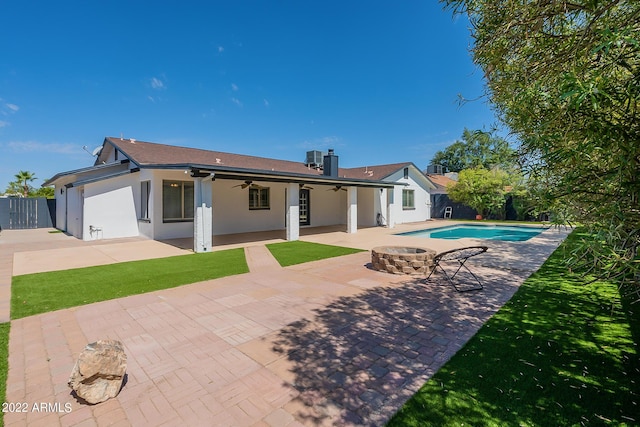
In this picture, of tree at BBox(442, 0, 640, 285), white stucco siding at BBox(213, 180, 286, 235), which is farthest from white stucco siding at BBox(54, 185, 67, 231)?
tree at BBox(442, 0, 640, 285)

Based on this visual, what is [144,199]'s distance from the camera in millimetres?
14242

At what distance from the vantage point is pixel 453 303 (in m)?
5.60

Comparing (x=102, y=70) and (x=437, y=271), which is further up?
(x=102, y=70)

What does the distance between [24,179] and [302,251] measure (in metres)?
36.3

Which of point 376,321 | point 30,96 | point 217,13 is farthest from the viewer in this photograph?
point 30,96

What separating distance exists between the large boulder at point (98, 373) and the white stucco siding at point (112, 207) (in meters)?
13.3

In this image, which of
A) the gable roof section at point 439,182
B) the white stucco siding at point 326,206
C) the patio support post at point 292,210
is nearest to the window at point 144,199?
the patio support post at point 292,210

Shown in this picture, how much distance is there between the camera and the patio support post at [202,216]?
10.9 m

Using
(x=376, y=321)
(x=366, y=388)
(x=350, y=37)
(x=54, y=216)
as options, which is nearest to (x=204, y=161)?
(x=350, y=37)

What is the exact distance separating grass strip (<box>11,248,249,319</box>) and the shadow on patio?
3961 mm

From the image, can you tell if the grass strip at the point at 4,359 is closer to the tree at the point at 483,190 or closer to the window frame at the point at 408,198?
the window frame at the point at 408,198

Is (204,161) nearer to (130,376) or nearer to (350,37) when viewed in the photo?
(350,37)

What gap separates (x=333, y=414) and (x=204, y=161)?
16263 mm

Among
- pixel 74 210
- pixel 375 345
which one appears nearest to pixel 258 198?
pixel 74 210
